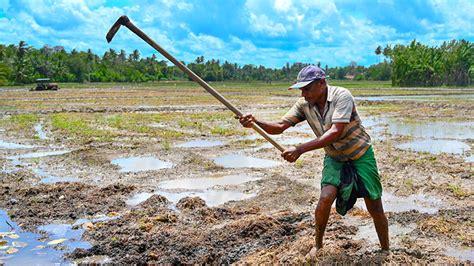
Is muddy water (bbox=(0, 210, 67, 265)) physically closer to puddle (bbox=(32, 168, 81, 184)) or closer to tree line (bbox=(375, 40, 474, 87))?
puddle (bbox=(32, 168, 81, 184))

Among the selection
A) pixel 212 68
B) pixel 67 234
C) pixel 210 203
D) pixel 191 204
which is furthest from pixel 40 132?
pixel 212 68

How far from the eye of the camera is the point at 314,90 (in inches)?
162

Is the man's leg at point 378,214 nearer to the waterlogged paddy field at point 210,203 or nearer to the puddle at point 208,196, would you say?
the waterlogged paddy field at point 210,203

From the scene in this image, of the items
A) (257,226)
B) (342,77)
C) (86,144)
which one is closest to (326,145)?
(257,226)

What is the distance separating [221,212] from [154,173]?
3.20m

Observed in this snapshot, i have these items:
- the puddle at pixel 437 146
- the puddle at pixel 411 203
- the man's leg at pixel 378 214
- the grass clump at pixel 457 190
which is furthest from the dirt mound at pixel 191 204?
the puddle at pixel 437 146

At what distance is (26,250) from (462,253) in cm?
423

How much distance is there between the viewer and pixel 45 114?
23.4 metres

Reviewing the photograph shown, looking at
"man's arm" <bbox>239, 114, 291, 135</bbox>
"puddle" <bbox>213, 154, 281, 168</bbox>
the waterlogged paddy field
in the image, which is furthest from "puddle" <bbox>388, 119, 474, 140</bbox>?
"man's arm" <bbox>239, 114, 291, 135</bbox>

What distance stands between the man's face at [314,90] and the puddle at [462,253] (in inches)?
76.6

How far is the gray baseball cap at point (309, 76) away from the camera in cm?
405

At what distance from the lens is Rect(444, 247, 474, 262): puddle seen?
453 cm

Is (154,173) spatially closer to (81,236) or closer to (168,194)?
(168,194)

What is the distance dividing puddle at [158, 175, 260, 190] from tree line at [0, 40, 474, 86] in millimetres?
57352
